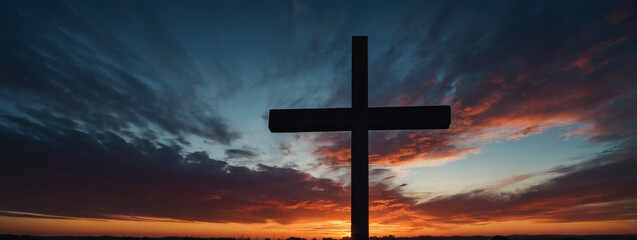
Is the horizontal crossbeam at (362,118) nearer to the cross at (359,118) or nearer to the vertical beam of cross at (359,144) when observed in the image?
the cross at (359,118)

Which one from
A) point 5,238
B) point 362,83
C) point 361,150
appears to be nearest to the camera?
point 361,150

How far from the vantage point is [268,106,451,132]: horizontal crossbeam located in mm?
9164

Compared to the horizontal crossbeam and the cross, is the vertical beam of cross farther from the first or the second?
the horizontal crossbeam

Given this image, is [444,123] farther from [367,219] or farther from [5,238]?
[5,238]

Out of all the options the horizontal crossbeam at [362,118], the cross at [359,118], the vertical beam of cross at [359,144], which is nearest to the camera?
the vertical beam of cross at [359,144]

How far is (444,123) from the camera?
9141 millimetres

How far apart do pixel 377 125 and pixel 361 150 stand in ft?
2.82

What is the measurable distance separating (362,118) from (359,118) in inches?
3.0

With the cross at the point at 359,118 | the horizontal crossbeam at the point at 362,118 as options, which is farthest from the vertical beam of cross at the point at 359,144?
the horizontal crossbeam at the point at 362,118

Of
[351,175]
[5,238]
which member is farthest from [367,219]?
[5,238]

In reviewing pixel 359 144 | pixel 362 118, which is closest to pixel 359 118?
pixel 362 118

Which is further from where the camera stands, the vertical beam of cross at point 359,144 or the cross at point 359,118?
the cross at point 359,118

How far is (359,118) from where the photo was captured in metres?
9.30

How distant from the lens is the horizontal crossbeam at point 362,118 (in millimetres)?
9164
